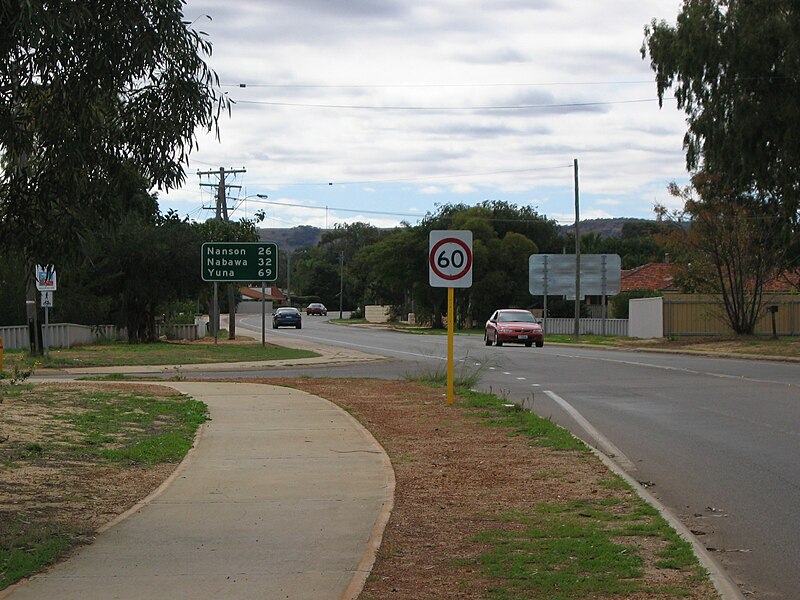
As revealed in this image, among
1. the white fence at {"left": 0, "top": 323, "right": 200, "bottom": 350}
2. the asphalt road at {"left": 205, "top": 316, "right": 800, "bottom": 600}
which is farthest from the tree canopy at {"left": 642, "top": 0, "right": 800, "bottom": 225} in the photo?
the white fence at {"left": 0, "top": 323, "right": 200, "bottom": 350}

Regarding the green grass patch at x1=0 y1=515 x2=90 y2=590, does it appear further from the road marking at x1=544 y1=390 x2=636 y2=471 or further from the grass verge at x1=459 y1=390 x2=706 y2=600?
the road marking at x1=544 y1=390 x2=636 y2=471

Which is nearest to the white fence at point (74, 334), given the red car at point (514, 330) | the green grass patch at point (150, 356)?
the green grass patch at point (150, 356)

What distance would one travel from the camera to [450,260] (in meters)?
17.0

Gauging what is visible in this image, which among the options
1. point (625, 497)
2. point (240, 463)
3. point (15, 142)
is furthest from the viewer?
point (240, 463)

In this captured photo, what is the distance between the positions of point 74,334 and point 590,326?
106ft

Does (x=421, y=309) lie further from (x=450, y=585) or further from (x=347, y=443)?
(x=450, y=585)

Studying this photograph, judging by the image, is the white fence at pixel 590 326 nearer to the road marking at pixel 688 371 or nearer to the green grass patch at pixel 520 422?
the road marking at pixel 688 371

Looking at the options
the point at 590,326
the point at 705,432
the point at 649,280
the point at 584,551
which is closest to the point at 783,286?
the point at 590,326

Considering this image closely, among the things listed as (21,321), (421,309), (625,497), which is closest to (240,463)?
(625,497)

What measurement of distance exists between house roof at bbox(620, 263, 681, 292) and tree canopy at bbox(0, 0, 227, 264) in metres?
67.3

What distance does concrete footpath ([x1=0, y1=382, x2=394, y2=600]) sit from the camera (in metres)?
6.58

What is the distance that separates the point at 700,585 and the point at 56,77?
6076 mm

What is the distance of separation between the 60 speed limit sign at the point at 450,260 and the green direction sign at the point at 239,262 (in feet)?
81.9

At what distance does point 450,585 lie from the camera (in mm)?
6688
